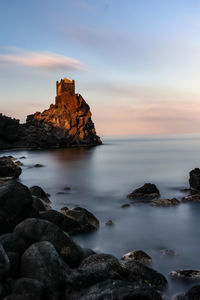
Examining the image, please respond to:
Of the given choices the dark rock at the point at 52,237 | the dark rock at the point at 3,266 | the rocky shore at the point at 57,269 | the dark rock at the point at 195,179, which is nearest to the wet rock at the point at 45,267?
the rocky shore at the point at 57,269

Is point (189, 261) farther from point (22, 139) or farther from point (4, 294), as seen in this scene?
point (22, 139)

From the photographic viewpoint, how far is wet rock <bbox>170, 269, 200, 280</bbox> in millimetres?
9516

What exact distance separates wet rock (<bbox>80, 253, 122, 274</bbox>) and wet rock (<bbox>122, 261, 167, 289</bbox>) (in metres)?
0.39

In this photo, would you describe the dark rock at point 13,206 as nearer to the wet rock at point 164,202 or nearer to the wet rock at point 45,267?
the wet rock at point 45,267

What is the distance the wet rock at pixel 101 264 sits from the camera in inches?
324

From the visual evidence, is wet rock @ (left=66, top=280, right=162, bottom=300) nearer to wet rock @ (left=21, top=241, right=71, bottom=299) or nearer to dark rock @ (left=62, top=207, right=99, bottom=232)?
wet rock @ (left=21, top=241, right=71, bottom=299)

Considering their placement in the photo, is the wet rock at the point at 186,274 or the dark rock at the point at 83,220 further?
the dark rock at the point at 83,220

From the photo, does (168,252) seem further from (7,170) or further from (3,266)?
(7,170)

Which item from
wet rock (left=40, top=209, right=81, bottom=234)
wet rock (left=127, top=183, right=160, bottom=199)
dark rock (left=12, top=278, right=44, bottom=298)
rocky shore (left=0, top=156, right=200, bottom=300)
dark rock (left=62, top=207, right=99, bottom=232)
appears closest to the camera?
dark rock (left=12, top=278, right=44, bottom=298)

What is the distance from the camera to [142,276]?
28.6 ft

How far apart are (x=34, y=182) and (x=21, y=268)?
89.8 ft

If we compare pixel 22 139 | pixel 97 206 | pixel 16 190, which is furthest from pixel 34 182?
pixel 22 139

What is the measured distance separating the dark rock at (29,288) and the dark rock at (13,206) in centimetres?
420

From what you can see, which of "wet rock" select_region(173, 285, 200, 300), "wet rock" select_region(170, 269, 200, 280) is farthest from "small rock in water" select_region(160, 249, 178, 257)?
"wet rock" select_region(173, 285, 200, 300)
